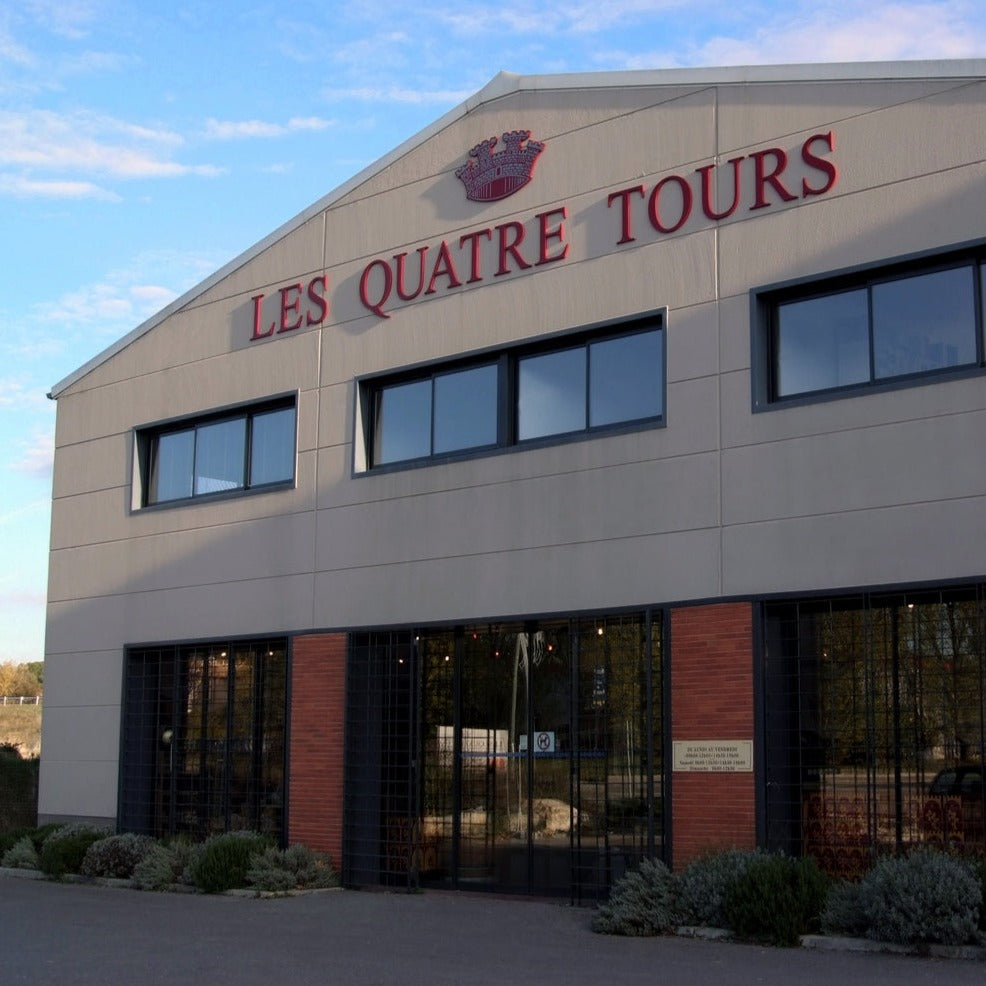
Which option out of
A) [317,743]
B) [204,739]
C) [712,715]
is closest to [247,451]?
[204,739]

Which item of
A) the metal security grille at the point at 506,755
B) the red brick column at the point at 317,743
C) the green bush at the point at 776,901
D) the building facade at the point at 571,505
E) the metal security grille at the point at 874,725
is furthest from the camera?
the red brick column at the point at 317,743

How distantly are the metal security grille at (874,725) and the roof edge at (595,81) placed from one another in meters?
5.34

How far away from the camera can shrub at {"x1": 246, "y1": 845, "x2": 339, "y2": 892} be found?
18.4m

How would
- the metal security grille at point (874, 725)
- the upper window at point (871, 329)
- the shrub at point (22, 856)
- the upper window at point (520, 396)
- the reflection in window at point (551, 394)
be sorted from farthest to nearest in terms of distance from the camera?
the shrub at point (22, 856)
the reflection in window at point (551, 394)
the upper window at point (520, 396)
the upper window at point (871, 329)
the metal security grille at point (874, 725)

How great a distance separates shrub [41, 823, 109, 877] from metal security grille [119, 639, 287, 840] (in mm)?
654

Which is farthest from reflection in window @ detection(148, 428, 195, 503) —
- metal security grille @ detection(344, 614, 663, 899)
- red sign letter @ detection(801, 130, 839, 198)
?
red sign letter @ detection(801, 130, 839, 198)

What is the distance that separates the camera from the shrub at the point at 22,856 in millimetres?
21859

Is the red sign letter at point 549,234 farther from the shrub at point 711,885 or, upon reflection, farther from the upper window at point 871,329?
the shrub at point 711,885

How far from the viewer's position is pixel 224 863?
18750 millimetres

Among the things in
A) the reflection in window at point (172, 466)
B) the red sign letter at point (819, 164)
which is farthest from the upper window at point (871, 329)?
the reflection in window at point (172, 466)

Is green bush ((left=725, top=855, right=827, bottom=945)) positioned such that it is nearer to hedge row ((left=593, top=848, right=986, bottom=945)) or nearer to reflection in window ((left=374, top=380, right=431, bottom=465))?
hedge row ((left=593, top=848, right=986, bottom=945))

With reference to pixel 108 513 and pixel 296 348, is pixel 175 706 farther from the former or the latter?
pixel 296 348

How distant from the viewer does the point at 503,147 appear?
61.8ft

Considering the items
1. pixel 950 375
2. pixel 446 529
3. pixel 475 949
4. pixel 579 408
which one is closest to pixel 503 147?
pixel 579 408
